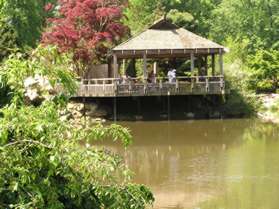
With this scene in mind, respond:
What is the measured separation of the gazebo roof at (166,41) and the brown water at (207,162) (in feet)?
13.8

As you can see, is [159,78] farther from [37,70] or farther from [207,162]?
[37,70]

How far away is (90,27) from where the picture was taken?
34.9 m

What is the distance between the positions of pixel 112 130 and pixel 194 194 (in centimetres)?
888

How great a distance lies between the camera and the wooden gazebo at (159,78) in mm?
30109

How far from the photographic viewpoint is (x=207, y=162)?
59.9 ft

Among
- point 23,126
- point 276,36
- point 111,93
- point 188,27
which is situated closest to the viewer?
point 23,126

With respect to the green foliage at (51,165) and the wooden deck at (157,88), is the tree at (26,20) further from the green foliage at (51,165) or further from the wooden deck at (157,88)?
the green foliage at (51,165)

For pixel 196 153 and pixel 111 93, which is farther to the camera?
pixel 111 93

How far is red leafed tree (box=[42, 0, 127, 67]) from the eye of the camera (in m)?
33.2

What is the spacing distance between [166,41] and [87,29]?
198 inches

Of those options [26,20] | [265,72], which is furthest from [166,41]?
[26,20]

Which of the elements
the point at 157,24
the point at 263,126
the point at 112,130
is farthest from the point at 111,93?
the point at 112,130

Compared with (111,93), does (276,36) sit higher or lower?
higher

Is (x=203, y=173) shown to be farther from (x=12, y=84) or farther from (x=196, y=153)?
(x=12, y=84)
